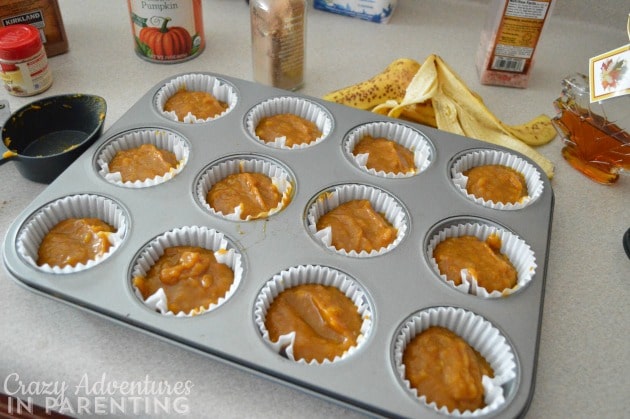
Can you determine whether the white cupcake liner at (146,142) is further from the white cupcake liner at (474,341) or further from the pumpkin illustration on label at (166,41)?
the white cupcake liner at (474,341)

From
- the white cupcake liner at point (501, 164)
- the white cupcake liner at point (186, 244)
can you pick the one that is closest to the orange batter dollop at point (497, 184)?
the white cupcake liner at point (501, 164)

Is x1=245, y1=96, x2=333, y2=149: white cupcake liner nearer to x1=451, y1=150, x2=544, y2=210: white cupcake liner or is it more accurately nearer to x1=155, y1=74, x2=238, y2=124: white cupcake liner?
x1=155, y1=74, x2=238, y2=124: white cupcake liner

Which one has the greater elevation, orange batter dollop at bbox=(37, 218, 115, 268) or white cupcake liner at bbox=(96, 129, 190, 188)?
white cupcake liner at bbox=(96, 129, 190, 188)

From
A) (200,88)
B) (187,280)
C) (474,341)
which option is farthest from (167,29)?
(474,341)

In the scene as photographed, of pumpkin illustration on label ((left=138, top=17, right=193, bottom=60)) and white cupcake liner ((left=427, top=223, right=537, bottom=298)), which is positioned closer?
white cupcake liner ((left=427, top=223, right=537, bottom=298))

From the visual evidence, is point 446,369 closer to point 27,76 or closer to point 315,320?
point 315,320

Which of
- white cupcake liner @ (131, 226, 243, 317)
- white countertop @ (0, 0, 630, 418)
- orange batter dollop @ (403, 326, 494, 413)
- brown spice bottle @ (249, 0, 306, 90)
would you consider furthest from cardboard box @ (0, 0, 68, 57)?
orange batter dollop @ (403, 326, 494, 413)
